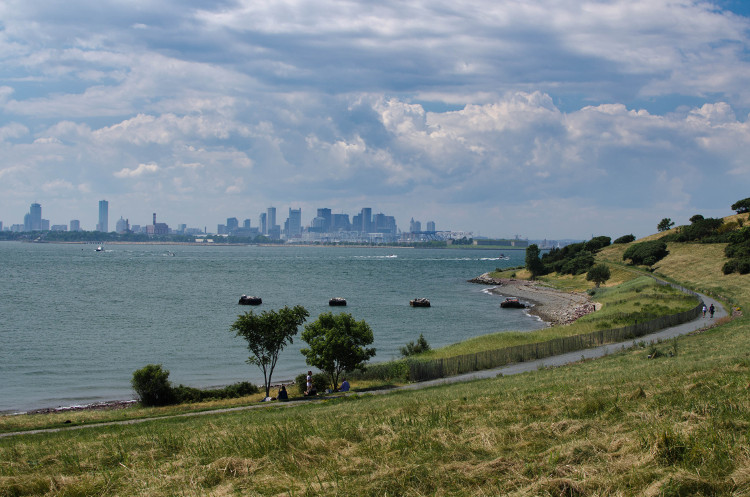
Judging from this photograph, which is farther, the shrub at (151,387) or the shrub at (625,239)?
the shrub at (625,239)

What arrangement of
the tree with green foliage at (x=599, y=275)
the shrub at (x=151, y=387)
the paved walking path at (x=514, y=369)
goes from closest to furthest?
the paved walking path at (x=514, y=369)
the shrub at (x=151, y=387)
the tree with green foliage at (x=599, y=275)

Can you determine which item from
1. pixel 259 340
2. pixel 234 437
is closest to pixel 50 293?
pixel 259 340

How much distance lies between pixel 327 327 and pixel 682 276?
8271 centimetres

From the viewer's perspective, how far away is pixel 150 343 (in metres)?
56.0

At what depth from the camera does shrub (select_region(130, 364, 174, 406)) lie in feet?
103

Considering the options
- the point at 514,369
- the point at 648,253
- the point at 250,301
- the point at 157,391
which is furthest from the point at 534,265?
the point at 157,391

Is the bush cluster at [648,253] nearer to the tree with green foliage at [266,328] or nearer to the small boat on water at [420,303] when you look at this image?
the small boat on water at [420,303]

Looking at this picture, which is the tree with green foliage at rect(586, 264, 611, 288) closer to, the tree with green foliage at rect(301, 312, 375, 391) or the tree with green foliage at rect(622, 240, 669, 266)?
the tree with green foliage at rect(622, 240, 669, 266)

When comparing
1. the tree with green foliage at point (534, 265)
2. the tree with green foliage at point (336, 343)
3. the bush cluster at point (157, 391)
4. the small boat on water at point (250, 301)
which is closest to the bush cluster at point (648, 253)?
the tree with green foliage at point (534, 265)

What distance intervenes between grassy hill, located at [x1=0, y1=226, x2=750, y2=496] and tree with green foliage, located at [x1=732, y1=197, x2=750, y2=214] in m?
147

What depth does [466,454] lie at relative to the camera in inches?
386

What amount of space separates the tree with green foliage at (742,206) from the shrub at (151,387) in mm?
146604

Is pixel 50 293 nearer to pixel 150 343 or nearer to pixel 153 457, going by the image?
pixel 150 343

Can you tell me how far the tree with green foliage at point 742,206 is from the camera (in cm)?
13725
